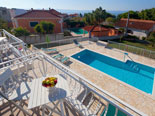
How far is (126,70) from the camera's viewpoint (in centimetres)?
1106

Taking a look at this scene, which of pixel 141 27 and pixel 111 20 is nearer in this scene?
pixel 141 27

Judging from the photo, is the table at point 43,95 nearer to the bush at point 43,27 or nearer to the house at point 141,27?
the bush at point 43,27

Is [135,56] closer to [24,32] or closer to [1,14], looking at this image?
[24,32]

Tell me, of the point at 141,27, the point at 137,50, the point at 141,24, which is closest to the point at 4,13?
the point at 137,50

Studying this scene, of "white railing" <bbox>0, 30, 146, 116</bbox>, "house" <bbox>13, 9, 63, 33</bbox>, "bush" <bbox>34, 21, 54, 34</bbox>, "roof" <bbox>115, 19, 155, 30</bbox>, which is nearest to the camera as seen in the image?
"white railing" <bbox>0, 30, 146, 116</bbox>

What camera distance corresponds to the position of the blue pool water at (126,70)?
915cm

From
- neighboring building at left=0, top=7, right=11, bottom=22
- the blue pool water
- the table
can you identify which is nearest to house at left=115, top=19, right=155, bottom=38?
the blue pool water

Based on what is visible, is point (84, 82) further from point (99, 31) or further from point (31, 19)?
point (99, 31)

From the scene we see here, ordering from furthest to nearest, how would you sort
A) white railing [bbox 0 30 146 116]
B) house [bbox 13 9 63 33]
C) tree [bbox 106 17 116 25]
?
tree [bbox 106 17 116 25]
house [bbox 13 9 63 33]
white railing [bbox 0 30 146 116]

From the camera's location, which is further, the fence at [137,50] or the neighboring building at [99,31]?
the neighboring building at [99,31]

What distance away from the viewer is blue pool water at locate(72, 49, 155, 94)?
9.15 m

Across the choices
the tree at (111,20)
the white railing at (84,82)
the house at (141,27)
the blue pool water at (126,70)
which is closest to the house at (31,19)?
the blue pool water at (126,70)

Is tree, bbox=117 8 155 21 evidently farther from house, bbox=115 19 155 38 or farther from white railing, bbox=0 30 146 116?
white railing, bbox=0 30 146 116

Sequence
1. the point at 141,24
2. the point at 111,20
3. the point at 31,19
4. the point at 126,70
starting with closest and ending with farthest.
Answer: the point at 126,70 → the point at 31,19 → the point at 141,24 → the point at 111,20
